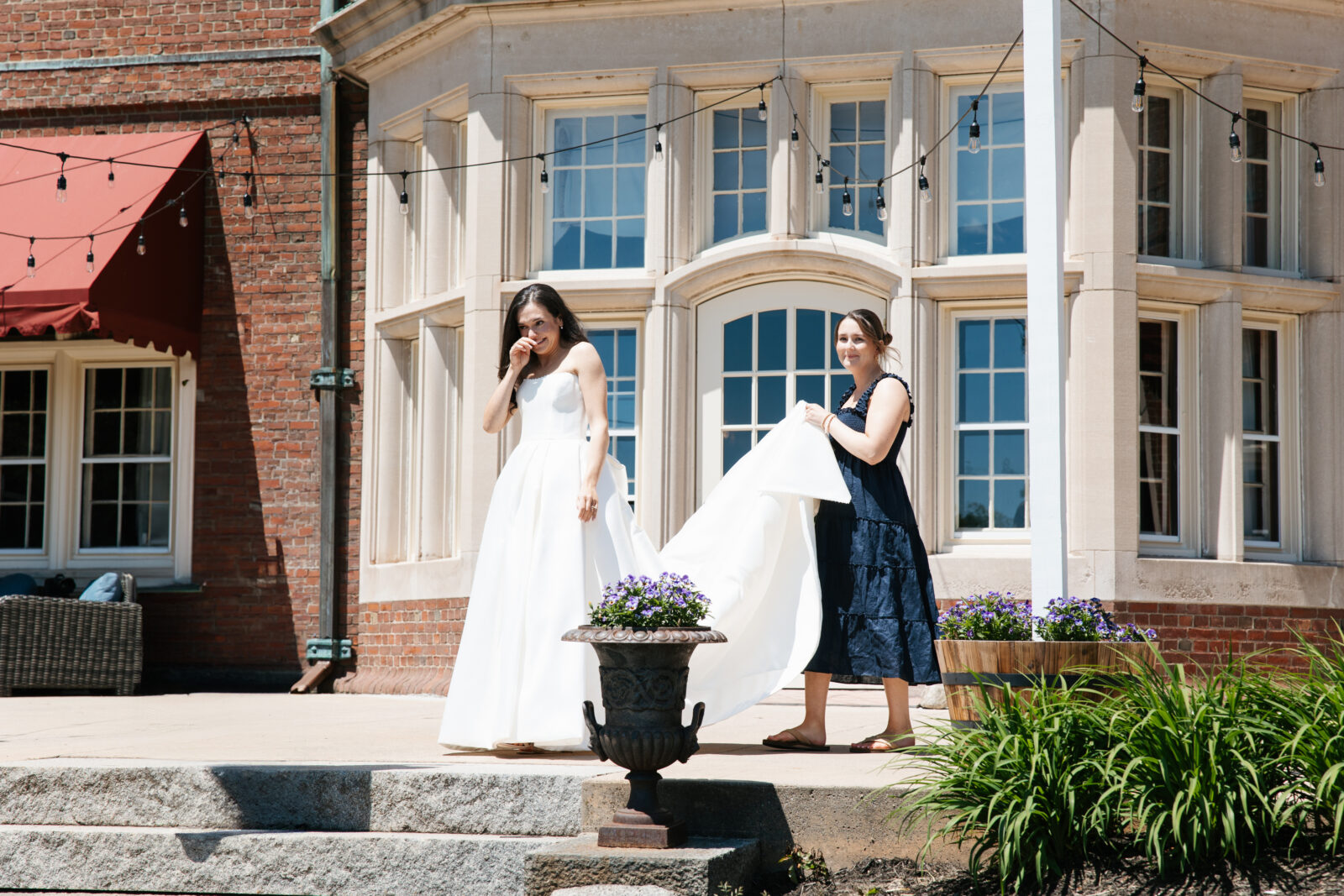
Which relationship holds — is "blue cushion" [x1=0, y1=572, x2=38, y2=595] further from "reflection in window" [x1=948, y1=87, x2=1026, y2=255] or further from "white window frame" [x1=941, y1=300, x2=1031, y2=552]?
"reflection in window" [x1=948, y1=87, x2=1026, y2=255]

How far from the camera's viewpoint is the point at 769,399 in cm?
993

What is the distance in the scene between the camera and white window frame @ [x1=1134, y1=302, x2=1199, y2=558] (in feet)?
31.3

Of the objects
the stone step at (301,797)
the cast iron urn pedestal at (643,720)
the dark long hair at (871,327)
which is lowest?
the stone step at (301,797)

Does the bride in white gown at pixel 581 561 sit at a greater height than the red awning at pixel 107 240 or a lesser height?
lesser

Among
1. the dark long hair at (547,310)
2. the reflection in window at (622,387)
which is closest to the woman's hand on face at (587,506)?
the dark long hair at (547,310)

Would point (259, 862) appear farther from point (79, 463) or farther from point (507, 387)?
point (79, 463)

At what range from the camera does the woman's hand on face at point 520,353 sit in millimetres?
6184

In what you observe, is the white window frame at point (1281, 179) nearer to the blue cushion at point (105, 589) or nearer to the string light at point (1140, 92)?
the string light at point (1140, 92)

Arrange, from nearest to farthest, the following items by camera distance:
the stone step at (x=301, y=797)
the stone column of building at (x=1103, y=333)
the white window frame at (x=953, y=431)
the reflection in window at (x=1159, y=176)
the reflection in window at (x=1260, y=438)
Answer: the stone step at (x=301, y=797) → the stone column of building at (x=1103, y=333) → the white window frame at (x=953, y=431) → the reflection in window at (x=1159, y=176) → the reflection in window at (x=1260, y=438)

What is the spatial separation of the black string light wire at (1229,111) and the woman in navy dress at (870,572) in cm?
358

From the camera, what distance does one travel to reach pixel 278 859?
16.1ft

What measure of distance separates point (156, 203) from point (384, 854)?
24.9 ft

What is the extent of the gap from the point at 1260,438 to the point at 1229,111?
7.02ft

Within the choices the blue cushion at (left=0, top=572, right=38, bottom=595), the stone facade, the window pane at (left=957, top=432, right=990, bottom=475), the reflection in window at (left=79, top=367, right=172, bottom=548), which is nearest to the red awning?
the reflection in window at (left=79, top=367, right=172, bottom=548)
